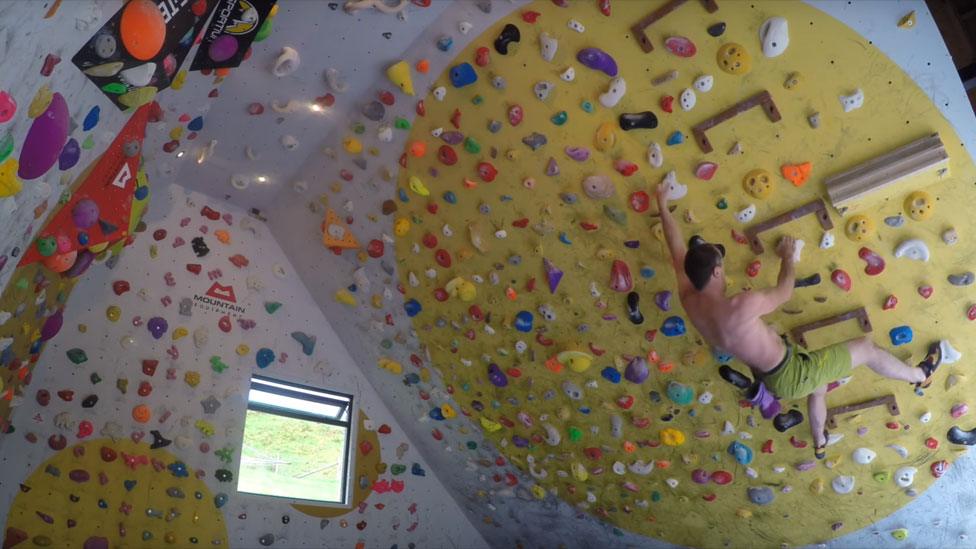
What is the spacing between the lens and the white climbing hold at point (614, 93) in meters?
3.62

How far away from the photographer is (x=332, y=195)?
5008mm

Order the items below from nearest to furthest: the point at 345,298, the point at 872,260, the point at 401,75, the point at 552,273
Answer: the point at 872,260
the point at 401,75
the point at 552,273
the point at 345,298

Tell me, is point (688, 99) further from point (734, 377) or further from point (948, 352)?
point (948, 352)

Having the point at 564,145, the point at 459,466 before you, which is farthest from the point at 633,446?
the point at 564,145

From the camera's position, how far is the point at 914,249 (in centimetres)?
353

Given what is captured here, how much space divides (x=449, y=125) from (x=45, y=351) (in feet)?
7.85

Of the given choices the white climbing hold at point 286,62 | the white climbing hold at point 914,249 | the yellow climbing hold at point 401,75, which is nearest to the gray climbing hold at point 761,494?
the white climbing hold at point 914,249

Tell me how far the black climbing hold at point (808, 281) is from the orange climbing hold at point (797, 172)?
44 centimetres

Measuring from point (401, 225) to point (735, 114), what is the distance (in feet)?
6.63

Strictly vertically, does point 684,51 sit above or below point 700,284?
above

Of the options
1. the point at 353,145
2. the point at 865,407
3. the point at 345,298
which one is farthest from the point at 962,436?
the point at 345,298

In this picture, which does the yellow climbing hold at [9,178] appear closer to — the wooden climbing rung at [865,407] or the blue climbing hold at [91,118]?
the blue climbing hold at [91,118]

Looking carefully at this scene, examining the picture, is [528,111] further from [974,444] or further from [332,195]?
[974,444]

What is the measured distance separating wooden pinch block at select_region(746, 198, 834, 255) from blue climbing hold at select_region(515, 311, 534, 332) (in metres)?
1.35
